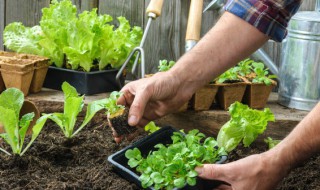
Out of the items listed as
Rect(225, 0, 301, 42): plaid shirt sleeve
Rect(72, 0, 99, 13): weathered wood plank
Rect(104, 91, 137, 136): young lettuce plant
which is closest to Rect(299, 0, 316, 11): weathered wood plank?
Rect(225, 0, 301, 42): plaid shirt sleeve

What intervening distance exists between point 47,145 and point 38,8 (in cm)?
141

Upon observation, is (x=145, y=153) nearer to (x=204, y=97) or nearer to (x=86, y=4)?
(x=204, y=97)

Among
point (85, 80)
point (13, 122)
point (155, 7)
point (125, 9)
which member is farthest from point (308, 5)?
point (13, 122)

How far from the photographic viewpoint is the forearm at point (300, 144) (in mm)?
1611

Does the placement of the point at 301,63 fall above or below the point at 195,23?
below

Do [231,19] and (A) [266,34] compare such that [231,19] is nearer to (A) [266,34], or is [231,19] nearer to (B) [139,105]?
(A) [266,34]

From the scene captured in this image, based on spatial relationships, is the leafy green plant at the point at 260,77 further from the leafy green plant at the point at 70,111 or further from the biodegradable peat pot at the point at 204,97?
the leafy green plant at the point at 70,111

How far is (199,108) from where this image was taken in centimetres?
257

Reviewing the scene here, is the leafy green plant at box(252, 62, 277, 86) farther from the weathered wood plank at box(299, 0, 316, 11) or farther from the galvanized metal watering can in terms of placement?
the weathered wood plank at box(299, 0, 316, 11)

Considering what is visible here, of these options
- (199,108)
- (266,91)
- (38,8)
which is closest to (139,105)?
(199,108)

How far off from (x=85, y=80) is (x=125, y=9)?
2.25 feet

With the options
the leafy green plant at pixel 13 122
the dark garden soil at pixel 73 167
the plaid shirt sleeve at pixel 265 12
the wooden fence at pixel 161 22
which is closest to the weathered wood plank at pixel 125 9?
the wooden fence at pixel 161 22

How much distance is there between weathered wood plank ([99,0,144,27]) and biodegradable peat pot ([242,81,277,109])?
0.87 metres

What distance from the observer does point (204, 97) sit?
8.38 feet
